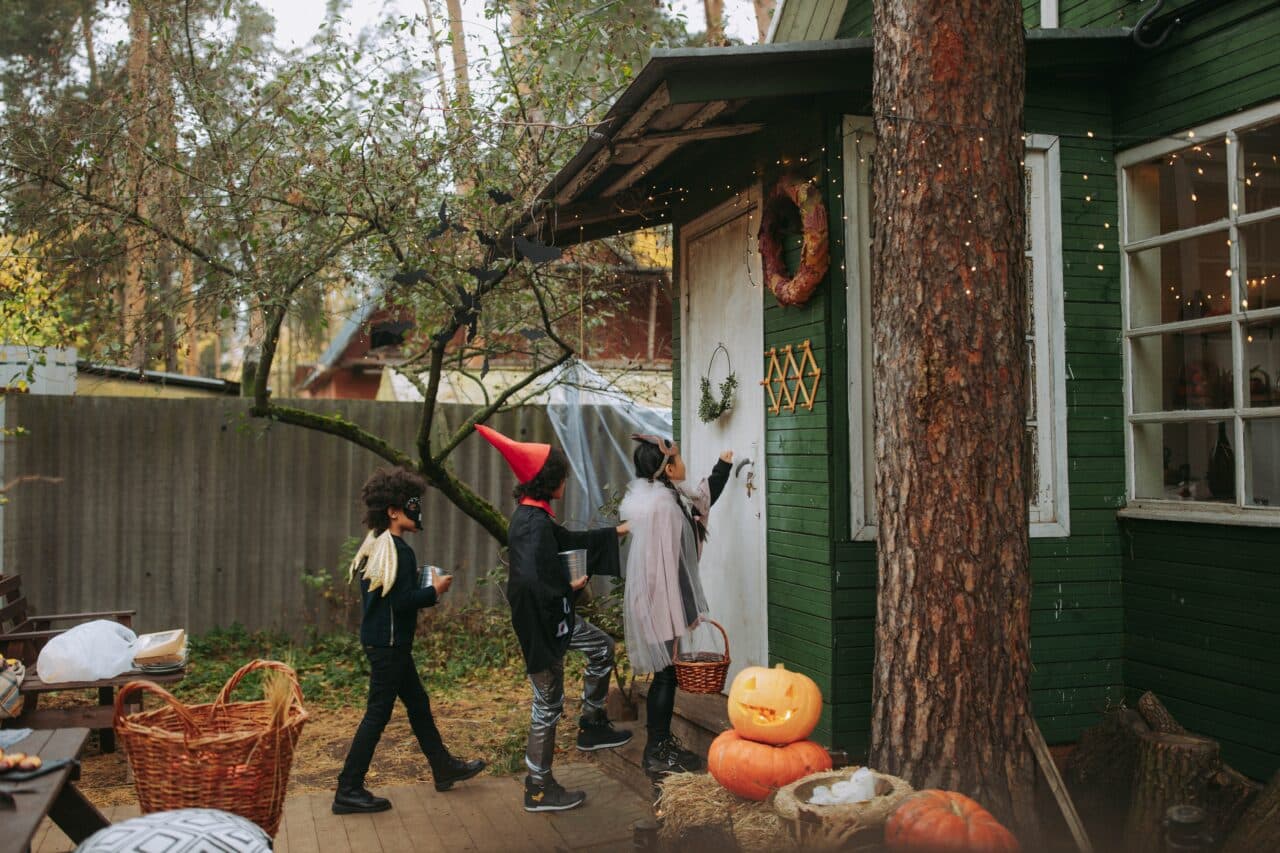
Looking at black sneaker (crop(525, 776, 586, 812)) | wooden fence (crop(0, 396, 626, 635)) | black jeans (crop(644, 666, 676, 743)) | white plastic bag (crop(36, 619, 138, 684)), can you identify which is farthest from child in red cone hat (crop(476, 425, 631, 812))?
wooden fence (crop(0, 396, 626, 635))

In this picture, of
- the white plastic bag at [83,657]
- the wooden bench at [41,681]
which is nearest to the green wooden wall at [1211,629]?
the wooden bench at [41,681]

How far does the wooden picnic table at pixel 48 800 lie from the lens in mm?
2791

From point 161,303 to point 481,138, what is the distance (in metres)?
2.79

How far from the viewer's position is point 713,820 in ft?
13.1

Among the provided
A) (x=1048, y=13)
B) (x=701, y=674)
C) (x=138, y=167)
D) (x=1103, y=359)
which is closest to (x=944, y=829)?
(x=701, y=674)

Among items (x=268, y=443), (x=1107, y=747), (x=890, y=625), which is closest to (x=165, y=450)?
(x=268, y=443)

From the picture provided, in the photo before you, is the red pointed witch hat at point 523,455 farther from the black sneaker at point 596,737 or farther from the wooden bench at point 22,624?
the wooden bench at point 22,624

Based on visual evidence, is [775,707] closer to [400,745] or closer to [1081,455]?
[1081,455]

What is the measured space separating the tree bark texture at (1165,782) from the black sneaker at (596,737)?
269 centimetres

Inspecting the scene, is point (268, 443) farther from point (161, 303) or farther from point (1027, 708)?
point (1027, 708)

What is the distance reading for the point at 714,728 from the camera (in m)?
5.54

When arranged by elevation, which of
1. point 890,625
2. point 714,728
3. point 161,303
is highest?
point 161,303

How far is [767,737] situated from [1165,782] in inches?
64.9

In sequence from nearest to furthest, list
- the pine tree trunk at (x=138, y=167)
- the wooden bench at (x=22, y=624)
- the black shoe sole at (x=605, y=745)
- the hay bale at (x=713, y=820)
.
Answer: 1. the hay bale at (x=713, y=820)
2. the black shoe sole at (x=605, y=745)
3. the wooden bench at (x=22, y=624)
4. the pine tree trunk at (x=138, y=167)
